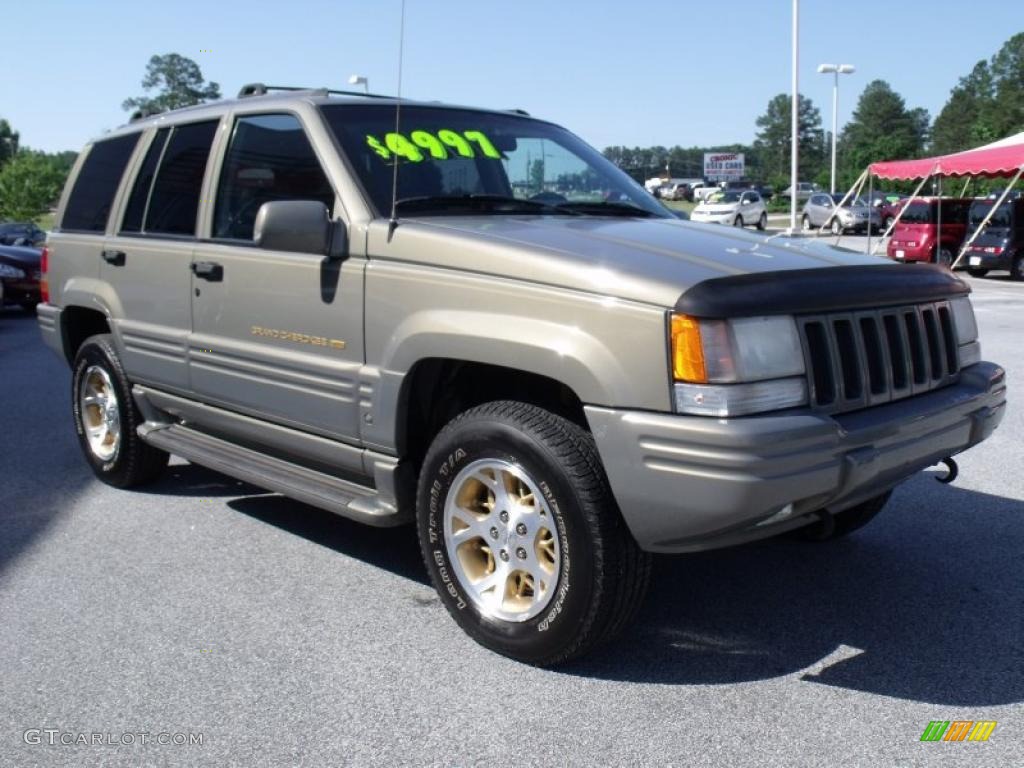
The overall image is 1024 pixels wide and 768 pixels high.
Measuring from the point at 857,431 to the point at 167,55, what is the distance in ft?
364

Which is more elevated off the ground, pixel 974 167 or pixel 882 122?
pixel 882 122

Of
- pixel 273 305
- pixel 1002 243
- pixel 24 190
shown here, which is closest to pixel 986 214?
pixel 1002 243

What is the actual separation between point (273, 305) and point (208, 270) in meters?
0.53

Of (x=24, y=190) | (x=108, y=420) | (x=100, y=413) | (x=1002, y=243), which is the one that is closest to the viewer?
(x=108, y=420)

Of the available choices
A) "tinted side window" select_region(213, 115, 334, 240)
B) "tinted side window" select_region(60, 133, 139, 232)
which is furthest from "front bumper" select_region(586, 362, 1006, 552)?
"tinted side window" select_region(60, 133, 139, 232)

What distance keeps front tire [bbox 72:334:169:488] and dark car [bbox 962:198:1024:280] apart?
20.7 m

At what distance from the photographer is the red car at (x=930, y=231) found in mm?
23703

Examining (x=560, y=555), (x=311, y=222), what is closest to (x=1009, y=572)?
(x=560, y=555)

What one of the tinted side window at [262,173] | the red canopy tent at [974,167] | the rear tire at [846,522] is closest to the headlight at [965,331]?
the rear tire at [846,522]

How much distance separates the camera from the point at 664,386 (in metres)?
2.92

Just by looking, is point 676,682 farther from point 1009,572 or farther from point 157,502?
point 157,502

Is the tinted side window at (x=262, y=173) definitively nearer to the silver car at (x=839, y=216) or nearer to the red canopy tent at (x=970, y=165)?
the red canopy tent at (x=970, y=165)

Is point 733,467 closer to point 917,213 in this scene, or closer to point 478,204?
point 478,204

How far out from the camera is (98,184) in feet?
18.7
